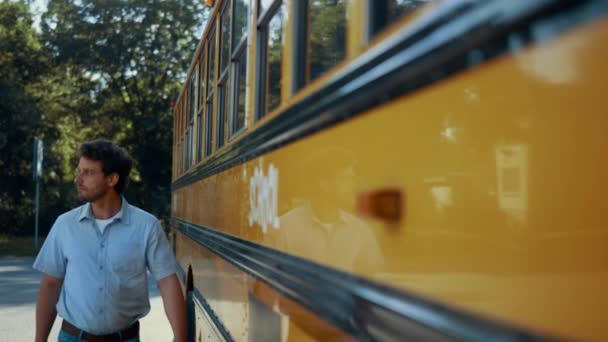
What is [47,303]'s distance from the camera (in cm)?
378

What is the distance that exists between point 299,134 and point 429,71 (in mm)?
941

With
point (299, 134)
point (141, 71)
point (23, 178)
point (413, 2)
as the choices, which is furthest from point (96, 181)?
point (141, 71)

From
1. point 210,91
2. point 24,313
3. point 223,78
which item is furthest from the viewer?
point 24,313

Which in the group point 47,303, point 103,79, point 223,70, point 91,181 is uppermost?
point 103,79

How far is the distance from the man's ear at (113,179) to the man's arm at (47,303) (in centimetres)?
44

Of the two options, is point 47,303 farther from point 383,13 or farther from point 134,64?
point 134,64

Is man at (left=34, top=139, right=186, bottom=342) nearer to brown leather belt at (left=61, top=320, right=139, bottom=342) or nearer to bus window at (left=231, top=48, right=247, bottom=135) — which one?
brown leather belt at (left=61, top=320, right=139, bottom=342)

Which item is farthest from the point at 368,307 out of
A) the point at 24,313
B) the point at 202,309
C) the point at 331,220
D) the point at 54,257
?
the point at 24,313

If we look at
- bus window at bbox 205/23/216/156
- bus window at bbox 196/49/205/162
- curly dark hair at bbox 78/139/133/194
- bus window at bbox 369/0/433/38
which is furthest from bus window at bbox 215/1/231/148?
bus window at bbox 369/0/433/38

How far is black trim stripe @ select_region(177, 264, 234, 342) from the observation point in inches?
168

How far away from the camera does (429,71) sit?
1.50 metres

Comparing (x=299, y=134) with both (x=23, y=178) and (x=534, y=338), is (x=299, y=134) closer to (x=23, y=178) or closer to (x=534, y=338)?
(x=534, y=338)

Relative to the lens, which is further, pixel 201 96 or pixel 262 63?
pixel 201 96

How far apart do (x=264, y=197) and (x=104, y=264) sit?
990 millimetres
